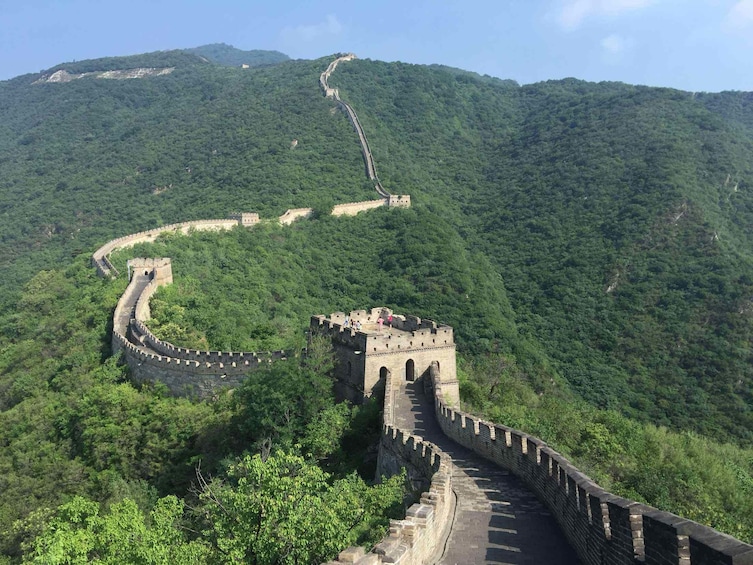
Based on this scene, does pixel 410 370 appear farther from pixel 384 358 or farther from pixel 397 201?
pixel 397 201

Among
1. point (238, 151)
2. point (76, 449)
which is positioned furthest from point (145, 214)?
point (76, 449)

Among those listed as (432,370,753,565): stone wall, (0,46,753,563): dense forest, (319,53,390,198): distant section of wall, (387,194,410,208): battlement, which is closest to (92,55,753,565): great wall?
(432,370,753,565): stone wall

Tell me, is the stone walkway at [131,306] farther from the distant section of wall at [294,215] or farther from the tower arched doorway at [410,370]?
the distant section of wall at [294,215]

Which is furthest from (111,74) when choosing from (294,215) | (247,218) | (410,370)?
(410,370)

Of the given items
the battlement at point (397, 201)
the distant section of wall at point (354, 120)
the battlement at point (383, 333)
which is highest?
the distant section of wall at point (354, 120)

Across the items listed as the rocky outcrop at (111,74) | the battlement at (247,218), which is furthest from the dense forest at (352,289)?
the rocky outcrop at (111,74)

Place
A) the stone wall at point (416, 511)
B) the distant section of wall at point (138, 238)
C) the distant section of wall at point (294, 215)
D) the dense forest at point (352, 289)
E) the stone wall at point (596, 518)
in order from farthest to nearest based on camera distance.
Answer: the distant section of wall at point (294, 215) → the distant section of wall at point (138, 238) → the dense forest at point (352, 289) → the stone wall at point (416, 511) → the stone wall at point (596, 518)
